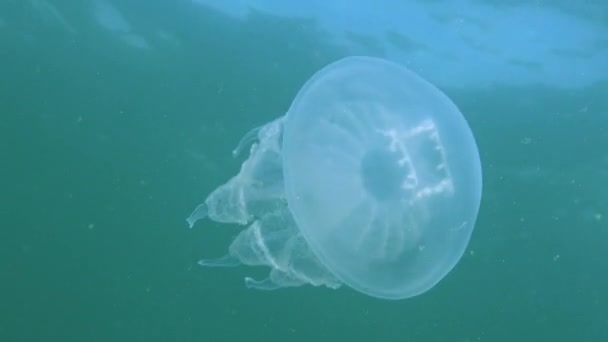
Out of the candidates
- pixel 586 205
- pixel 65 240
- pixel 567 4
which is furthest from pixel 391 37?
pixel 65 240

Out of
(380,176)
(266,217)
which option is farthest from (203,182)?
(380,176)

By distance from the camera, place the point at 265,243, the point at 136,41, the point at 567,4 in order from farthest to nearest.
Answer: the point at 136,41 → the point at 567,4 → the point at 265,243

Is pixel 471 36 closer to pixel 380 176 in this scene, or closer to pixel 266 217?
pixel 266 217

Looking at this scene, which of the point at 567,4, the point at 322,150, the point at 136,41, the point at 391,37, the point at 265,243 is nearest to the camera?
the point at 322,150

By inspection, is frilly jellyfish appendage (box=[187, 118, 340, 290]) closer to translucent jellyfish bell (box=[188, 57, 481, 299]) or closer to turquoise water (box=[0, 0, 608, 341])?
translucent jellyfish bell (box=[188, 57, 481, 299])

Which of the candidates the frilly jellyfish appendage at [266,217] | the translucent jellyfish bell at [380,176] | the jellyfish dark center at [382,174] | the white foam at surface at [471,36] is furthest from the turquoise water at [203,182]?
the jellyfish dark center at [382,174]

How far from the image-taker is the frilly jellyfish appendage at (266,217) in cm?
471

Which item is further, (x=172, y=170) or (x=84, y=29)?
(x=172, y=170)

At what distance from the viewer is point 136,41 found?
32.8ft

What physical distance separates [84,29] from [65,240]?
5.47 m

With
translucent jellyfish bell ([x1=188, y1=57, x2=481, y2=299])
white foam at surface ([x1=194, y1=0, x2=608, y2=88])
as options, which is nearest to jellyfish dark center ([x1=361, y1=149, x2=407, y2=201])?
translucent jellyfish bell ([x1=188, y1=57, x2=481, y2=299])

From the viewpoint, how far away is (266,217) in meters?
4.91

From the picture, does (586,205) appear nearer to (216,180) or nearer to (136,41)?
(216,180)

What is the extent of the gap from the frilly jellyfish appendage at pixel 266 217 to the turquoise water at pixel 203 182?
3.78 metres
